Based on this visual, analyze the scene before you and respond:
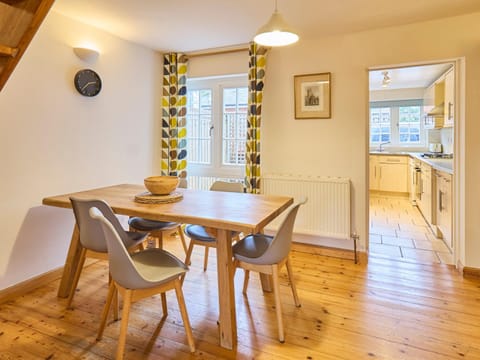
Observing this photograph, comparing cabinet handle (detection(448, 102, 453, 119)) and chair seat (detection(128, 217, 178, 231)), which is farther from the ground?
cabinet handle (detection(448, 102, 453, 119))

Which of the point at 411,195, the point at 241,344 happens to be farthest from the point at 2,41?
the point at 411,195

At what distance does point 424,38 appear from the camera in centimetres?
294

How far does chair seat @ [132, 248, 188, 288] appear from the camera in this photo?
Answer: 169 cm

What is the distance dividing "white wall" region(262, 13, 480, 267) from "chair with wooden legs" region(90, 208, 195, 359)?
6.97ft

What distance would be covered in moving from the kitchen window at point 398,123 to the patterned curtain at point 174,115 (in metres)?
5.04

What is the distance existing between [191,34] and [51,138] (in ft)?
5.72

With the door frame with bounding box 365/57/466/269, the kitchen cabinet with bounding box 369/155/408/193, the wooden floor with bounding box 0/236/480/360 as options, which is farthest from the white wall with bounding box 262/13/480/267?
the kitchen cabinet with bounding box 369/155/408/193

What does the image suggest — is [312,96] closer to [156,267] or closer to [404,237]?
[404,237]

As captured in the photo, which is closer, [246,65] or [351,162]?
[351,162]

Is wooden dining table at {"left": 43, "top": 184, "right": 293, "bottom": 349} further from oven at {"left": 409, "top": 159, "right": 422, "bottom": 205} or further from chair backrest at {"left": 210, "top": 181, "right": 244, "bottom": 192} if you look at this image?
oven at {"left": 409, "top": 159, "right": 422, "bottom": 205}

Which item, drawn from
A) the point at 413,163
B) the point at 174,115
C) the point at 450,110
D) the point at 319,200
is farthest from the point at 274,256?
the point at 413,163

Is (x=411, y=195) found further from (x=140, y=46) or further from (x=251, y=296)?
(x=140, y=46)

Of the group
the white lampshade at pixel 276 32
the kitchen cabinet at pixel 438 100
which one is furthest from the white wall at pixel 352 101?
the kitchen cabinet at pixel 438 100

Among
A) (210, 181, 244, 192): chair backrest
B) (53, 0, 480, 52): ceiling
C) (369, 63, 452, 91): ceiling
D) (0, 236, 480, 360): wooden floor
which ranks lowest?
(0, 236, 480, 360): wooden floor
